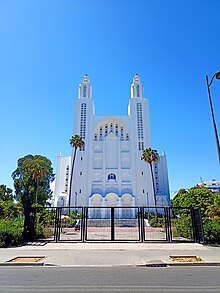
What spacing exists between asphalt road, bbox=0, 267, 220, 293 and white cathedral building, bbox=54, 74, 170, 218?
53234 millimetres

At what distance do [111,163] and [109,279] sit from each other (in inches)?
2425

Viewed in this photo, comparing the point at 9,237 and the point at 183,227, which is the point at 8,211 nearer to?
the point at 9,237

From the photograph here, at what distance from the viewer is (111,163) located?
68.0 metres

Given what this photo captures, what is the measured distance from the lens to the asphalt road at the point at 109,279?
219 inches

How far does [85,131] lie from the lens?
220ft

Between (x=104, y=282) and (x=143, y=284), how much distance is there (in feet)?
3.37

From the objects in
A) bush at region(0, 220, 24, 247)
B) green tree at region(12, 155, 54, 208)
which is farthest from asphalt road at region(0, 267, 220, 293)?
green tree at region(12, 155, 54, 208)

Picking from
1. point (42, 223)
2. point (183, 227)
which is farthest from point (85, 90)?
point (183, 227)

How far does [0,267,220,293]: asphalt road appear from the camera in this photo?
18.2ft

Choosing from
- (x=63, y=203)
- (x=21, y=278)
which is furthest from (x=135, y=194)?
(x=21, y=278)

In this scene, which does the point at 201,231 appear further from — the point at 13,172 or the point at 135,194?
the point at 13,172

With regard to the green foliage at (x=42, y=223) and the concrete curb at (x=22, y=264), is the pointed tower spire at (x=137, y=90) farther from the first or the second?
the concrete curb at (x=22, y=264)

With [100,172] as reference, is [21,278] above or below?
below

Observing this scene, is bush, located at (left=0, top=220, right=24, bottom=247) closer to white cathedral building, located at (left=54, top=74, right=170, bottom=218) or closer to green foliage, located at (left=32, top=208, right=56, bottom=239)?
green foliage, located at (left=32, top=208, right=56, bottom=239)
